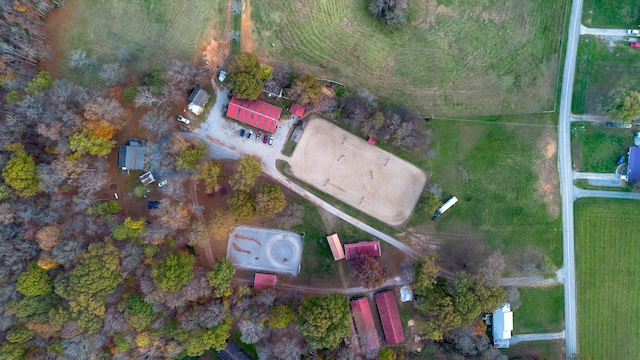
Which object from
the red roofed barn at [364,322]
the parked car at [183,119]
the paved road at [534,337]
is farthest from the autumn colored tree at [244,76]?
the paved road at [534,337]

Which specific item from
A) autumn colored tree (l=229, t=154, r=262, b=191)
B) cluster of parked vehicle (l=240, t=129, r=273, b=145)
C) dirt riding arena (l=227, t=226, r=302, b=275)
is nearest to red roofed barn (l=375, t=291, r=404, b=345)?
dirt riding arena (l=227, t=226, r=302, b=275)

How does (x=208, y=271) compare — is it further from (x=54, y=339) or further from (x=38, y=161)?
(x=38, y=161)

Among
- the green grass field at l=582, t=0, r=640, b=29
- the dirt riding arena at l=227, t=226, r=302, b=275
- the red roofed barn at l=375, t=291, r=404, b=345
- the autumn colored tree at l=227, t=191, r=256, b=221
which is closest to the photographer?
the autumn colored tree at l=227, t=191, r=256, b=221

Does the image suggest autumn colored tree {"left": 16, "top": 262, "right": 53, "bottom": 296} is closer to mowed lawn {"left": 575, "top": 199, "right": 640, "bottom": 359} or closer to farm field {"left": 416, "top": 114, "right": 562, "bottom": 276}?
farm field {"left": 416, "top": 114, "right": 562, "bottom": 276}

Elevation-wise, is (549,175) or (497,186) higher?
(549,175)

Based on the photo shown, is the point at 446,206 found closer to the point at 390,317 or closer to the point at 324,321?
the point at 390,317

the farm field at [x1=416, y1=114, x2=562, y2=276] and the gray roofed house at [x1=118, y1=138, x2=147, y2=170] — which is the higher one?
the gray roofed house at [x1=118, y1=138, x2=147, y2=170]

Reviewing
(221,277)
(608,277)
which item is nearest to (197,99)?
(221,277)
